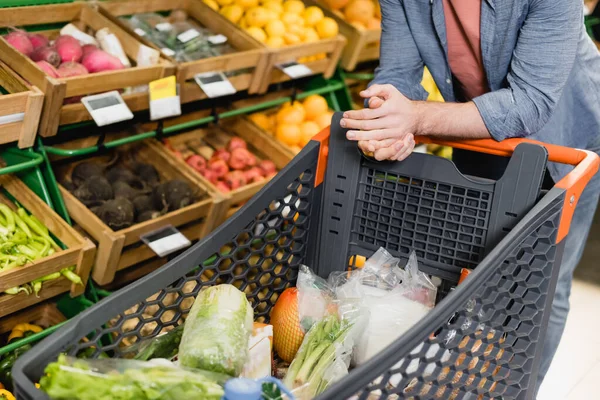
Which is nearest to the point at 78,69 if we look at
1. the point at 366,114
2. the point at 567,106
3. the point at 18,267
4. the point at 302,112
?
the point at 18,267

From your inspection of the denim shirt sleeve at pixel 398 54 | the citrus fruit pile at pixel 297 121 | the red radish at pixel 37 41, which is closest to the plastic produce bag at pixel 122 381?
the denim shirt sleeve at pixel 398 54

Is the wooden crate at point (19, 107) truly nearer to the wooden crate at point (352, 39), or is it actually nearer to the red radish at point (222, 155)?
the red radish at point (222, 155)

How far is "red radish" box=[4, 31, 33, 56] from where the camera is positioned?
2.53 meters

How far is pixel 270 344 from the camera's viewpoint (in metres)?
1.50

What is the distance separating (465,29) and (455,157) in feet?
1.76

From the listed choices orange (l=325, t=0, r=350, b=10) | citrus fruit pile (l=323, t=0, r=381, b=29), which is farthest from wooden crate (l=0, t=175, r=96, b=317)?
orange (l=325, t=0, r=350, b=10)

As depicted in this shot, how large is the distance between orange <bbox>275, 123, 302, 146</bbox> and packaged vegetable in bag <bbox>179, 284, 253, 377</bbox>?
1.94 metres

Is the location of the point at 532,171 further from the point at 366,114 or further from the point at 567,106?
the point at 567,106

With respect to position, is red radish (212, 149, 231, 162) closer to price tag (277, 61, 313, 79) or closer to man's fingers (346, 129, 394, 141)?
price tag (277, 61, 313, 79)

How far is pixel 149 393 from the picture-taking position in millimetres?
1146

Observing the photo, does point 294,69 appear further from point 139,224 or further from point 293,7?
point 139,224

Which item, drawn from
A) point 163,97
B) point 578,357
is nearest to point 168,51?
point 163,97

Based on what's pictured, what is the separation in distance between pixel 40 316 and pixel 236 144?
1.12 m

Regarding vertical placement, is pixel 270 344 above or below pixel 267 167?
above
